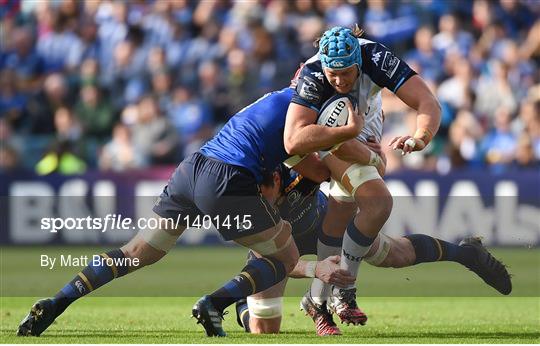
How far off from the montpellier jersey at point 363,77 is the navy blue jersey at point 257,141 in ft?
0.75

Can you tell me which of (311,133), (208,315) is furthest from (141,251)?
(311,133)

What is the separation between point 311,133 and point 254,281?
3.88ft

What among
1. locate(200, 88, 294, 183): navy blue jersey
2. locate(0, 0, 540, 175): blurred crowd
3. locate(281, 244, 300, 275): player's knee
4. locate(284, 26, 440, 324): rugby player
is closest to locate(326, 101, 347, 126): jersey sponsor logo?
locate(284, 26, 440, 324): rugby player

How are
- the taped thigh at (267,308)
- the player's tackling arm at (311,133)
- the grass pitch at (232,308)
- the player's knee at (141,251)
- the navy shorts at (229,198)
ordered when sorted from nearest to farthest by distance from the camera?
the player's tackling arm at (311,133), the navy shorts at (229,198), the grass pitch at (232,308), the player's knee at (141,251), the taped thigh at (267,308)

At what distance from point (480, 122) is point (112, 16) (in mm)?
6615

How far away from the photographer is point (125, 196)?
1781 cm

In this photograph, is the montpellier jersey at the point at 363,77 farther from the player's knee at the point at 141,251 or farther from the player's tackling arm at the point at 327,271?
the player's knee at the point at 141,251

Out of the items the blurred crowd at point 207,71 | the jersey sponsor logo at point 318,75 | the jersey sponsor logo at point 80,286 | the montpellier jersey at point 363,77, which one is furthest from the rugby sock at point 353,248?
the blurred crowd at point 207,71

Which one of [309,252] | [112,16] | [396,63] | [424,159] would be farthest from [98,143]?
[396,63]

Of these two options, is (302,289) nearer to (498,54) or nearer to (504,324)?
(504,324)

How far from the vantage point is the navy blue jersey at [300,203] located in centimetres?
945

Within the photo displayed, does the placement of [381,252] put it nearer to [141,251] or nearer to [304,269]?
[304,269]

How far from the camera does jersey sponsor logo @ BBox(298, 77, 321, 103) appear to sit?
8625 millimetres

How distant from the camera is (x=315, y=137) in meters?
8.49
